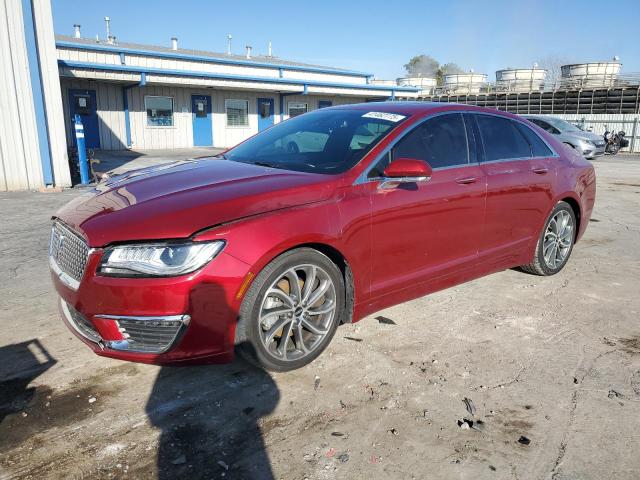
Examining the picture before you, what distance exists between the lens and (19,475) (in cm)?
224

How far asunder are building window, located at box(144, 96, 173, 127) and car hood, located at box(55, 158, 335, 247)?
19901 mm

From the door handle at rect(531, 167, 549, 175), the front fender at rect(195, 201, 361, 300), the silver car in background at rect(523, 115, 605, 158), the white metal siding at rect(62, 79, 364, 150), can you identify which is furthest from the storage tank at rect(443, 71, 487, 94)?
the front fender at rect(195, 201, 361, 300)

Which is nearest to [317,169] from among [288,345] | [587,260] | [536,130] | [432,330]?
[288,345]

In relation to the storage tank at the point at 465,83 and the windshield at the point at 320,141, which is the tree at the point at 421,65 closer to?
the storage tank at the point at 465,83

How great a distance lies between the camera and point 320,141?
391 centimetres

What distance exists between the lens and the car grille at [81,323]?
2.83 m

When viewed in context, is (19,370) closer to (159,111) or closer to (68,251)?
(68,251)

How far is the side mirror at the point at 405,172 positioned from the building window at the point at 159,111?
2076 centimetres

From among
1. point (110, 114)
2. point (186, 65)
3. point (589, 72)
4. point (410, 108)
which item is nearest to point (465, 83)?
point (589, 72)

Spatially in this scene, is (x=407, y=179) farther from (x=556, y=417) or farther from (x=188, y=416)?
(x=188, y=416)

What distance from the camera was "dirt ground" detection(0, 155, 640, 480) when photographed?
2.35m

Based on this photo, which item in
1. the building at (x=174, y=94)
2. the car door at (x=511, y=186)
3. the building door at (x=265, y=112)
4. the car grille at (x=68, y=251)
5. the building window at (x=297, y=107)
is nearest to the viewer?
the car grille at (x=68, y=251)

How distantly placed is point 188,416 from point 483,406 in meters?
1.64

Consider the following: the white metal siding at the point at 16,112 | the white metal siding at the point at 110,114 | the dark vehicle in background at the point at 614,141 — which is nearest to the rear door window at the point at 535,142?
the white metal siding at the point at 16,112
